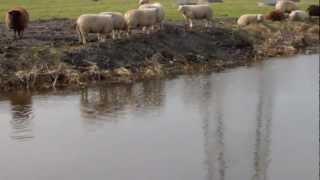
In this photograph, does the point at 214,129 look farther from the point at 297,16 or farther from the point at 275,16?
the point at 297,16

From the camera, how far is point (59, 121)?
19.1 metres

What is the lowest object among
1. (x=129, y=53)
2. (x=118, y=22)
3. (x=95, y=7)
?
(x=129, y=53)

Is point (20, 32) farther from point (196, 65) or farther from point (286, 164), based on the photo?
point (286, 164)

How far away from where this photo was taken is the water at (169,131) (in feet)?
47.8

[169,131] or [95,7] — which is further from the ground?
[95,7]

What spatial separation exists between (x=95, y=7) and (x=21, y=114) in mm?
25350

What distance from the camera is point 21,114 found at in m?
20.1

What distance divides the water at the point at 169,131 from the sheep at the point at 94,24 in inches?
135

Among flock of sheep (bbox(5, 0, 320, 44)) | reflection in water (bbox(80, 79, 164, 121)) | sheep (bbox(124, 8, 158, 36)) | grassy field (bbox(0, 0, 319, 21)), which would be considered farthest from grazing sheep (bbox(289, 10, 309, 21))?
reflection in water (bbox(80, 79, 164, 121))

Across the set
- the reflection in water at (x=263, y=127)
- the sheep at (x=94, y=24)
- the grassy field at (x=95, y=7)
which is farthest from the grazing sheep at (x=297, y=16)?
the sheep at (x=94, y=24)

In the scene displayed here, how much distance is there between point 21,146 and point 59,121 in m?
2.76

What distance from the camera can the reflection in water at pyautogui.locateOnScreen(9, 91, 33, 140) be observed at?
58.2 ft

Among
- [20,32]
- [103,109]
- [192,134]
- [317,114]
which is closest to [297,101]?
[317,114]

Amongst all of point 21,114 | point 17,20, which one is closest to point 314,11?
point 17,20
